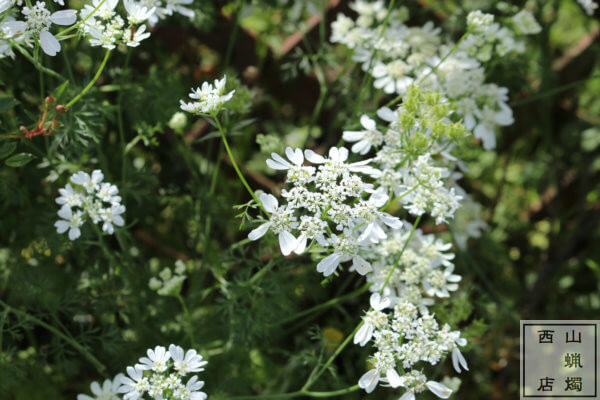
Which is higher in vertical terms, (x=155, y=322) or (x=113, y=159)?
→ (x=113, y=159)

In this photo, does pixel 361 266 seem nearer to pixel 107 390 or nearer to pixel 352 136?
pixel 352 136

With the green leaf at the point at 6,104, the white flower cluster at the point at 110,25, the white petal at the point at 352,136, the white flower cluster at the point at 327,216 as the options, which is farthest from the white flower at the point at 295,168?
the green leaf at the point at 6,104

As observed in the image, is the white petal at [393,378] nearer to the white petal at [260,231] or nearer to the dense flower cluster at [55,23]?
the white petal at [260,231]

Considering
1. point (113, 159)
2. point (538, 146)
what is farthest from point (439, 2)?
point (113, 159)

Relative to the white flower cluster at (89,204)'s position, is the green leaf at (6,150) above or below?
above

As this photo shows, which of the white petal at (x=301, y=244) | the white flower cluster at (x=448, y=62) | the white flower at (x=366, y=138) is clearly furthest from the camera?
the white flower cluster at (x=448, y=62)

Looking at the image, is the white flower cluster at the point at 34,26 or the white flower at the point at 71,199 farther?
the white flower at the point at 71,199

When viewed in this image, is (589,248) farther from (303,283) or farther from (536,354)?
(303,283)

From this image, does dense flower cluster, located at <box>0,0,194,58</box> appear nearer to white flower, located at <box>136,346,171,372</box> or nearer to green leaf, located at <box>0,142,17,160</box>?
green leaf, located at <box>0,142,17,160</box>
